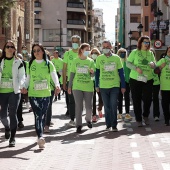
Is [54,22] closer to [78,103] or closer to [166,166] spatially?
[78,103]

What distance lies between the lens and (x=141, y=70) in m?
12.6

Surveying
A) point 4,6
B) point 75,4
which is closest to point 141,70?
point 4,6

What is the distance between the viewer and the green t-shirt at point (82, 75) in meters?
12.1

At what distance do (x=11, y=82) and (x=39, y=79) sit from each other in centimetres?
53

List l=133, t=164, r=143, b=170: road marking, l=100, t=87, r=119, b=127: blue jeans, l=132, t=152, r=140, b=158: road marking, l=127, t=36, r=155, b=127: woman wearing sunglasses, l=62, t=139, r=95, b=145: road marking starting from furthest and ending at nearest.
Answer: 1. l=127, t=36, r=155, b=127: woman wearing sunglasses
2. l=100, t=87, r=119, b=127: blue jeans
3. l=62, t=139, r=95, b=145: road marking
4. l=132, t=152, r=140, b=158: road marking
5. l=133, t=164, r=143, b=170: road marking

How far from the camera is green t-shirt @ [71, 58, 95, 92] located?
1212 centimetres

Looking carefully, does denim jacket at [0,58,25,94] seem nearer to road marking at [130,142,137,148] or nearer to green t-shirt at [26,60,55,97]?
green t-shirt at [26,60,55,97]

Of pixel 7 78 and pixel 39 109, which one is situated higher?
pixel 7 78

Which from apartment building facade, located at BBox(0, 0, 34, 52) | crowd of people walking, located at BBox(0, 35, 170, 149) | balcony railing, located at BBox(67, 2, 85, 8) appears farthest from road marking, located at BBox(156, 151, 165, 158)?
balcony railing, located at BBox(67, 2, 85, 8)

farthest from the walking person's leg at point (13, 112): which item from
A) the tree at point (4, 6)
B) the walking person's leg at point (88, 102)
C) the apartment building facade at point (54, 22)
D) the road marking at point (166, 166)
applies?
the apartment building facade at point (54, 22)

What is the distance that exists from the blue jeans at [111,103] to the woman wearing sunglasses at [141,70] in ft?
2.91

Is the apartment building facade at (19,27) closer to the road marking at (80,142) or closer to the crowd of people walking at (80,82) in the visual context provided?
the crowd of people walking at (80,82)

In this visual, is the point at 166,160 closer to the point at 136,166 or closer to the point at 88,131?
the point at 136,166

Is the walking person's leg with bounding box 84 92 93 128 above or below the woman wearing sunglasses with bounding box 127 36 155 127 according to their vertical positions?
below
